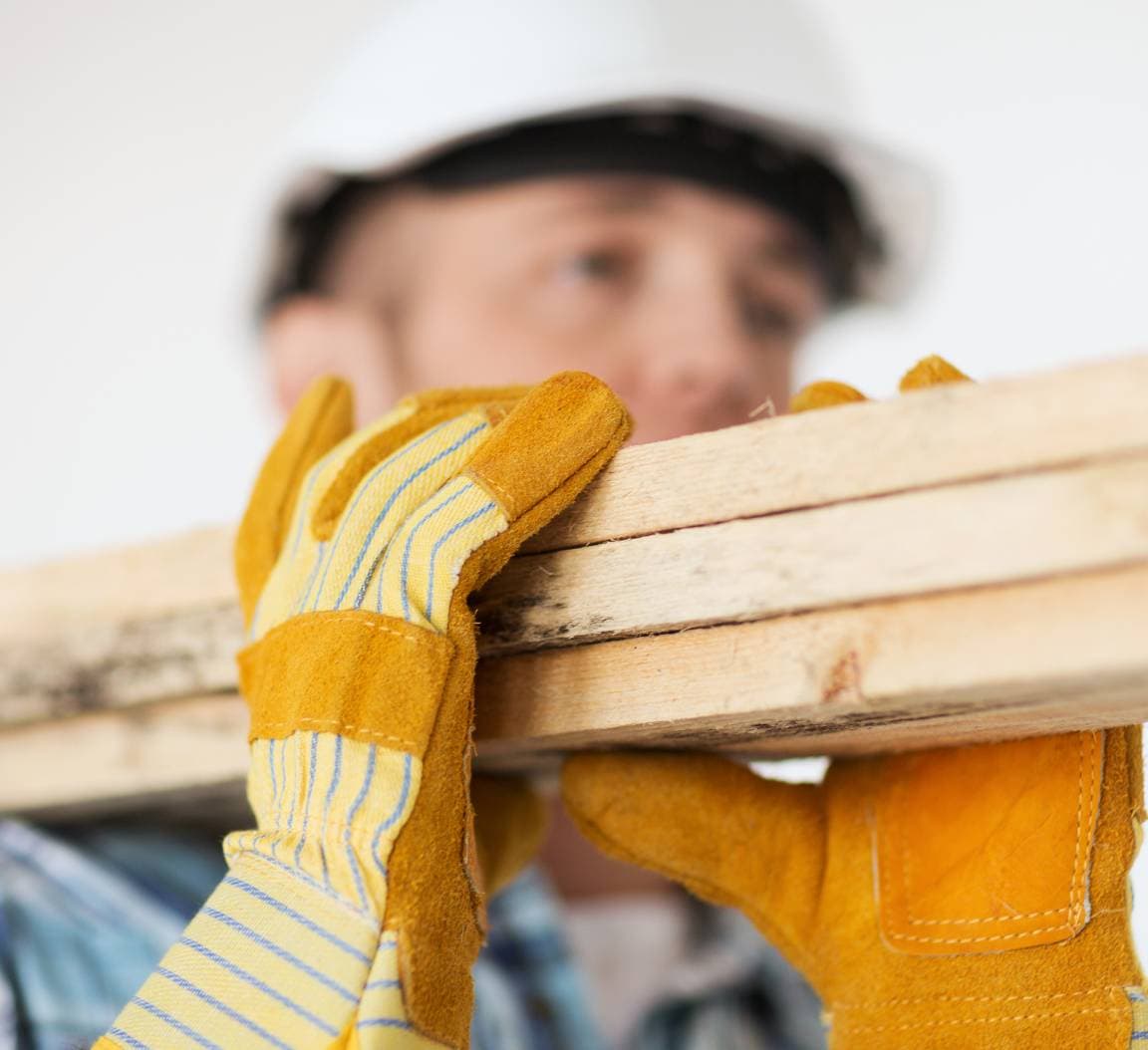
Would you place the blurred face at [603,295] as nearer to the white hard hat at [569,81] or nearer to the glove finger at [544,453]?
the white hard hat at [569,81]

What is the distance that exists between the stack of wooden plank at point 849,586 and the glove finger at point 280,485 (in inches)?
4.0

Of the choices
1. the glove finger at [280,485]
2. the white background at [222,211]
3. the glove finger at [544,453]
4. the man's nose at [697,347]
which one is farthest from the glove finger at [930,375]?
the white background at [222,211]

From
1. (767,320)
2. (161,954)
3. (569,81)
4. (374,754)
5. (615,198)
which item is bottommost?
(161,954)

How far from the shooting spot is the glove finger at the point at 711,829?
1.63ft

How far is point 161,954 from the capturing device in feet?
2.41

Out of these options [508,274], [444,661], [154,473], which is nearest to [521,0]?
[508,274]

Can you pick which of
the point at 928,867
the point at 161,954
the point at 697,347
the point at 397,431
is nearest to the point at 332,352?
the point at 697,347

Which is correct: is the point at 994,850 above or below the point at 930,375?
below

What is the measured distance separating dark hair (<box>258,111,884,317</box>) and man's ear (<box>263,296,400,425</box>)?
0.30 feet

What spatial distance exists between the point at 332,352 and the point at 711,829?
987 mm

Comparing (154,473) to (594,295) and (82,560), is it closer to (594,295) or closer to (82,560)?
(594,295)

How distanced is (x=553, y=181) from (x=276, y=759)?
35.4 inches

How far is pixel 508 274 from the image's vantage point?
3.93 ft

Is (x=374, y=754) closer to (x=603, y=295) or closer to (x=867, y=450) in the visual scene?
(x=867, y=450)
